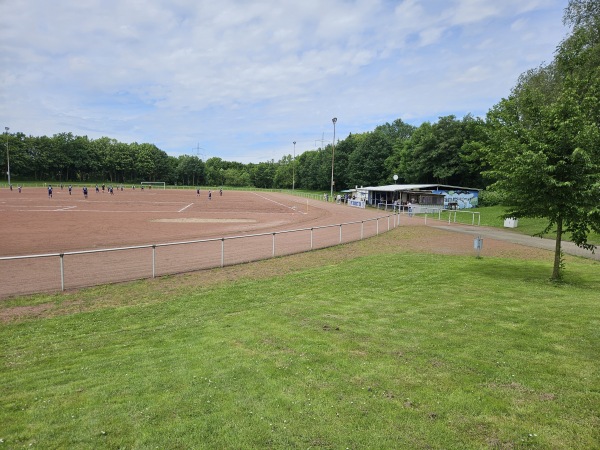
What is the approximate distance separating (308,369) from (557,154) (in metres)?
10.4

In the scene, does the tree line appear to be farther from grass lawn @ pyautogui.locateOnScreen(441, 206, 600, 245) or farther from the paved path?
the paved path

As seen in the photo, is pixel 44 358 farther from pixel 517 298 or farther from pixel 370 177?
pixel 370 177

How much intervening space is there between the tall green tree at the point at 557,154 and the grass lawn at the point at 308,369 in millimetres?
2581

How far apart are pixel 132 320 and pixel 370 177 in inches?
3547

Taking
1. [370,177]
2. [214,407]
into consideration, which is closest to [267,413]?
Answer: [214,407]

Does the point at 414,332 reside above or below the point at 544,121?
below

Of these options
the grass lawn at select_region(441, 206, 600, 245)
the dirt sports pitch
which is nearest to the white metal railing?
the dirt sports pitch

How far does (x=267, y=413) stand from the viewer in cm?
415

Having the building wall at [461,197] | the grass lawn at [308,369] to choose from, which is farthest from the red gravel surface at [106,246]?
the building wall at [461,197]

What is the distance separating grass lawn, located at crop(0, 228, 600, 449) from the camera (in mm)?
3836

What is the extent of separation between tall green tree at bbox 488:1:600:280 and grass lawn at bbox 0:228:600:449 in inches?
102

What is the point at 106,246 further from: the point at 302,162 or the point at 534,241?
the point at 302,162

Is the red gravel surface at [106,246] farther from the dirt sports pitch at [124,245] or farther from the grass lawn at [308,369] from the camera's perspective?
the grass lawn at [308,369]

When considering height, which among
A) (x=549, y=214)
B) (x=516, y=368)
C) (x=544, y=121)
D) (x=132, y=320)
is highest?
(x=544, y=121)
